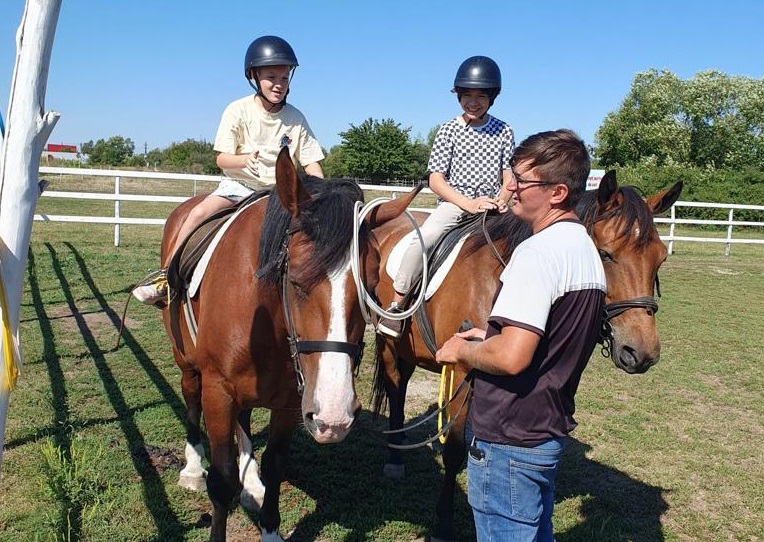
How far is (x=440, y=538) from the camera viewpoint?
3564mm

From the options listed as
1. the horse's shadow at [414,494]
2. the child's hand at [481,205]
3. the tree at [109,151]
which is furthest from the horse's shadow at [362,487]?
the tree at [109,151]

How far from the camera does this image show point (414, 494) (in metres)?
4.21

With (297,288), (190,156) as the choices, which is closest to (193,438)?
(297,288)

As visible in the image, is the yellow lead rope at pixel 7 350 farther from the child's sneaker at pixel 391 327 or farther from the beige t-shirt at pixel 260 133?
the child's sneaker at pixel 391 327

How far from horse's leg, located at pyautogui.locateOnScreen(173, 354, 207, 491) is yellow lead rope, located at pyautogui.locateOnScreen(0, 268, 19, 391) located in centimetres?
241

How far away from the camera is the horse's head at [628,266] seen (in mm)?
3271

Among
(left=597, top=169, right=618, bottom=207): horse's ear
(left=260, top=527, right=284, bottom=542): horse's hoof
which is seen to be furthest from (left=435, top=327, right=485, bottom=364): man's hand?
(left=260, top=527, right=284, bottom=542): horse's hoof

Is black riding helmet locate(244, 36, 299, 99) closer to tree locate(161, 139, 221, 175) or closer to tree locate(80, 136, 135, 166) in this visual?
tree locate(161, 139, 221, 175)

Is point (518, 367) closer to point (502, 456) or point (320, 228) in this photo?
point (502, 456)

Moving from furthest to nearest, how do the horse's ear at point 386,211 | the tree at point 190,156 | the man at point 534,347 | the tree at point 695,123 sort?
the tree at point 190,156
the tree at point 695,123
the horse's ear at point 386,211
the man at point 534,347

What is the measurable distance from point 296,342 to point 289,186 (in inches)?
26.3

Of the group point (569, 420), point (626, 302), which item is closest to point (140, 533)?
point (569, 420)

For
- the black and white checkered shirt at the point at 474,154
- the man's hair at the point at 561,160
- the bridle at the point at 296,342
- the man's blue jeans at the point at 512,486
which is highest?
the black and white checkered shirt at the point at 474,154

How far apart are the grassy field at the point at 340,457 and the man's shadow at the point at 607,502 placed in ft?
0.04
